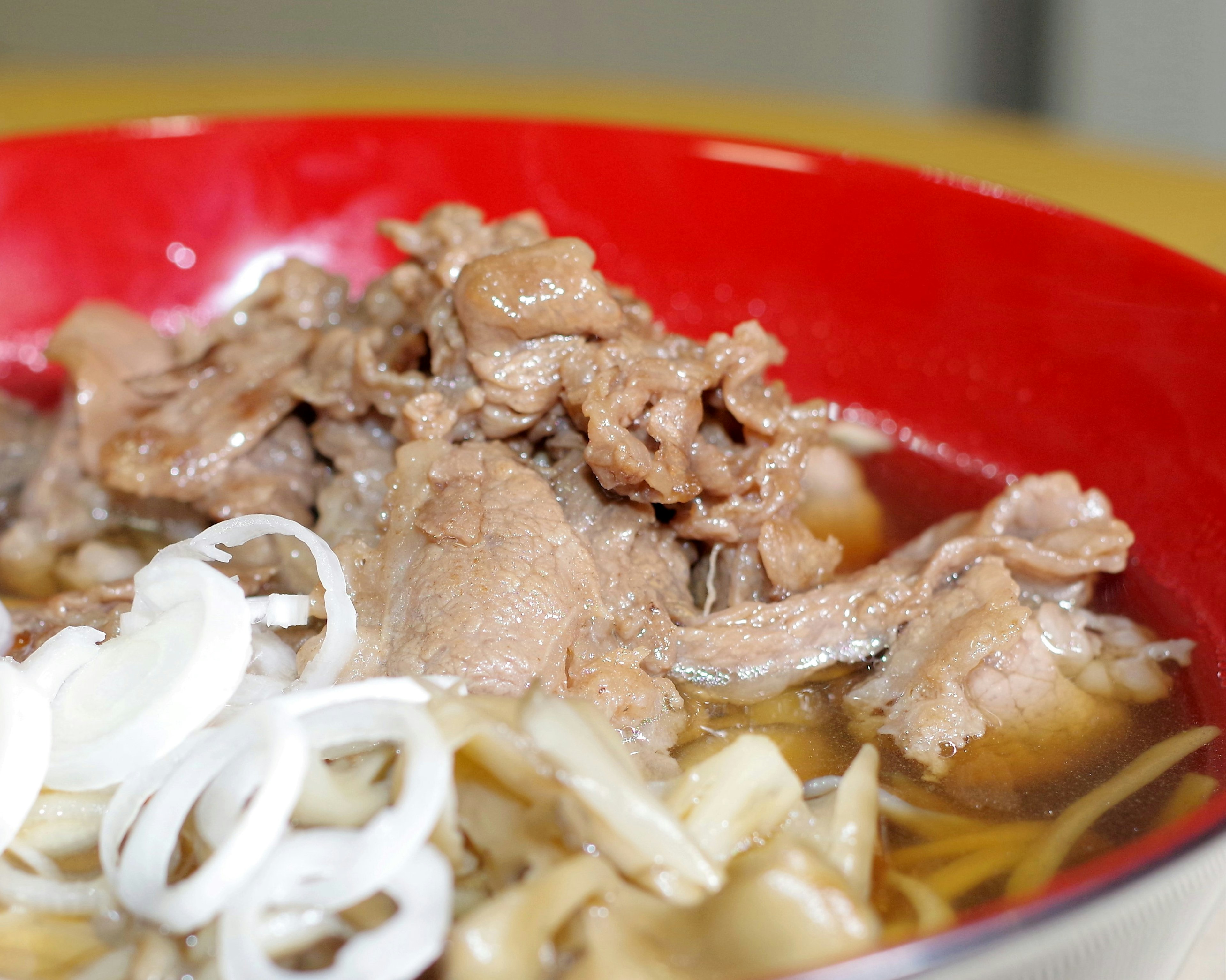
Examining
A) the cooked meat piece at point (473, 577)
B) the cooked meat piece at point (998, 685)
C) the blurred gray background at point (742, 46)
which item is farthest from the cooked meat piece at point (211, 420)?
the blurred gray background at point (742, 46)

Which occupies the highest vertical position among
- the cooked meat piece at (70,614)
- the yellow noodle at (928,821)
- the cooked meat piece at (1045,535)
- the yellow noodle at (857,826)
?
the cooked meat piece at (1045,535)

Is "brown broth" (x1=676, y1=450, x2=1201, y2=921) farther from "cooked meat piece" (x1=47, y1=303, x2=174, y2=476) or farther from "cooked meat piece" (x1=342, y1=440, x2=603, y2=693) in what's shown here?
"cooked meat piece" (x1=47, y1=303, x2=174, y2=476)

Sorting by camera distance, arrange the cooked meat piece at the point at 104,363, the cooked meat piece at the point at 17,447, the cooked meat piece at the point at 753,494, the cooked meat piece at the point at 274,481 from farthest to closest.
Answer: the cooked meat piece at the point at 17,447 → the cooked meat piece at the point at 104,363 → the cooked meat piece at the point at 274,481 → the cooked meat piece at the point at 753,494

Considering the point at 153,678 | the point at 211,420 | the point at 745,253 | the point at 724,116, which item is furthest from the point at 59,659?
the point at 724,116

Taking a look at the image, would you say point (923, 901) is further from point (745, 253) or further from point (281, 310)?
point (745, 253)

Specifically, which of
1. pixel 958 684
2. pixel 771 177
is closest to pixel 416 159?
pixel 771 177

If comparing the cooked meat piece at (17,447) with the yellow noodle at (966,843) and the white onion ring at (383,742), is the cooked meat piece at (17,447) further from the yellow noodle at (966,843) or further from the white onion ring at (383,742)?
the yellow noodle at (966,843)

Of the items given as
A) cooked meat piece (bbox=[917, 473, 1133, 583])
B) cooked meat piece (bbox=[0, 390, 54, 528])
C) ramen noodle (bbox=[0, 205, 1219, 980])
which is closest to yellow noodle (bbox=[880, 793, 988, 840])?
ramen noodle (bbox=[0, 205, 1219, 980])
